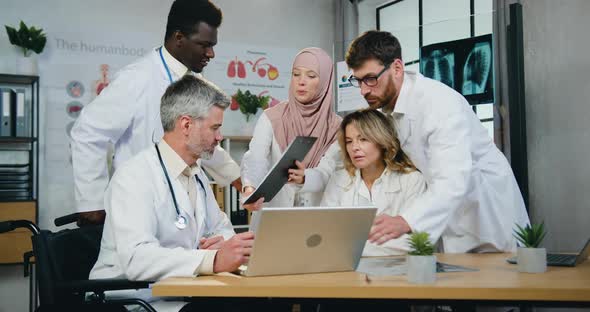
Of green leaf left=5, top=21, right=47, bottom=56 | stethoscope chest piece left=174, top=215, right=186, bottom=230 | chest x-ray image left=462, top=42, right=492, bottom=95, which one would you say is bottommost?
stethoscope chest piece left=174, top=215, right=186, bottom=230

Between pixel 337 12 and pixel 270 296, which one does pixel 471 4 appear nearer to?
pixel 337 12

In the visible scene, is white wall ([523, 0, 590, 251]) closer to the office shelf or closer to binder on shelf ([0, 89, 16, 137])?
the office shelf

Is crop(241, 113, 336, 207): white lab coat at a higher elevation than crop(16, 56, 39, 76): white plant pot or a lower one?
lower

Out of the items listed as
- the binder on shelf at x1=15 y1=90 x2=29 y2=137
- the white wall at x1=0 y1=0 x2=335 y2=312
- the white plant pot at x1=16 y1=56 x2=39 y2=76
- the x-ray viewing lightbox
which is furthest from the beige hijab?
the white wall at x1=0 y1=0 x2=335 y2=312

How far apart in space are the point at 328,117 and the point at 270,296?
183 centimetres

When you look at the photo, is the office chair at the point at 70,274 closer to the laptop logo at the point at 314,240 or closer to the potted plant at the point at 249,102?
the laptop logo at the point at 314,240

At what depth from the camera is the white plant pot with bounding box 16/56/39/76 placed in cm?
507

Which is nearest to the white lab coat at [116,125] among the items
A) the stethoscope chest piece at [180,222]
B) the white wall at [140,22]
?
the stethoscope chest piece at [180,222]

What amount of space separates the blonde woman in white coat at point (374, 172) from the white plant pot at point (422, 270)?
3.23 ft

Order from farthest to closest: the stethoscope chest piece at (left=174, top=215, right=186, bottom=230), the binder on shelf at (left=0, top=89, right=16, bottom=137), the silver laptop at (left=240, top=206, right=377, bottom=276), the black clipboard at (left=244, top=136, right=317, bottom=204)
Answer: the binder on shelf at (left=0, top=89, right=16, bottom=137) → the black clipboard at (left=244, top=136, right=317, bottom=204) → the stethoscope chest piece at (left=174, top=215, right=186, bottom=230) → the silver laptop at (left=240, top=206, right=377, bottom=276)

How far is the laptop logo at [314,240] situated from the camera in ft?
4.83

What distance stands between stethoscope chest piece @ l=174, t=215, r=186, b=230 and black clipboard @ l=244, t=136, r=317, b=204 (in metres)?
0.44

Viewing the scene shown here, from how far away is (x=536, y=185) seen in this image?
3.56 m

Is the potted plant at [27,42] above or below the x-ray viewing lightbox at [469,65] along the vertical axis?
above
